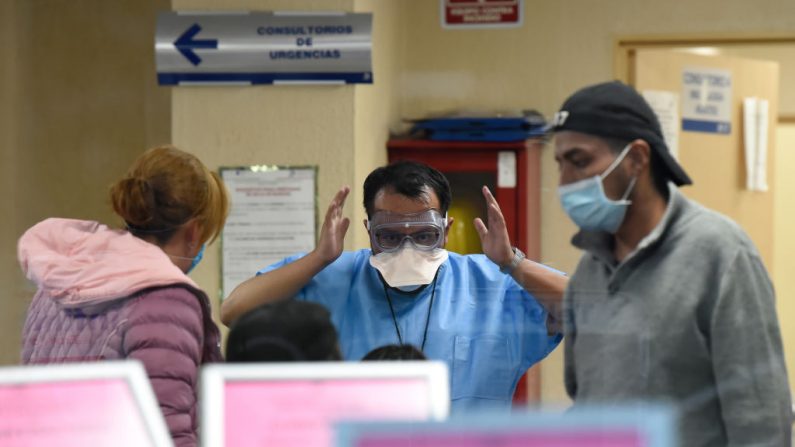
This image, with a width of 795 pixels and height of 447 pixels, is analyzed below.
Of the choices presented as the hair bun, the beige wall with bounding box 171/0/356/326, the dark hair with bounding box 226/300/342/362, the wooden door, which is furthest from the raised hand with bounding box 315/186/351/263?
the wooden door

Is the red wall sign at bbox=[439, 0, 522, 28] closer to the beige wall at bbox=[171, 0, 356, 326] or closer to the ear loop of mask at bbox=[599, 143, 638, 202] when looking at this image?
the beige wall at bbox=[171, 0, 356, 326]

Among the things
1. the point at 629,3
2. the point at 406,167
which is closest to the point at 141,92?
the point at 629,3

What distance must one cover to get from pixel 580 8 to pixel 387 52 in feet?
2.68

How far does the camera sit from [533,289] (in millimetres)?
1378

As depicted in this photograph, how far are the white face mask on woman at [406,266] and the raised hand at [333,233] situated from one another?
0.21 feet

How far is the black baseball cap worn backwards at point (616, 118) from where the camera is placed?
1.15m

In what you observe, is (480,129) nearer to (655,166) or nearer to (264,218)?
(264,218)

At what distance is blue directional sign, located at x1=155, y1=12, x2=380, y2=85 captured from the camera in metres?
3.04

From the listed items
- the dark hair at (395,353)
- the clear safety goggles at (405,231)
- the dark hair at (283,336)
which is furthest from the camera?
the clear safety goggles at (405,231)

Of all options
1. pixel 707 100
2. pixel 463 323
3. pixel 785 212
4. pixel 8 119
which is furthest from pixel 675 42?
pixel 463 323

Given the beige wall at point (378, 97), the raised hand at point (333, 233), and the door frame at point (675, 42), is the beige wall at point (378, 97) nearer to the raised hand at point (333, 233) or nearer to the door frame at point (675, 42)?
the door frame at point (675, 42)

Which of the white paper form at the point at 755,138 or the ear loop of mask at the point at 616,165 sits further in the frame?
the white paper form at the point at 755,138

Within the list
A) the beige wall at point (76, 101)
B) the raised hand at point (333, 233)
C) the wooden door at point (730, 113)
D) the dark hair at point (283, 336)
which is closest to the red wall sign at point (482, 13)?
the wooden door at point (730, 113)

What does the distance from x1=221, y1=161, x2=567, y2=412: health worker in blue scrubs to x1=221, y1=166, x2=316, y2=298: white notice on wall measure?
A: 1.38 m
